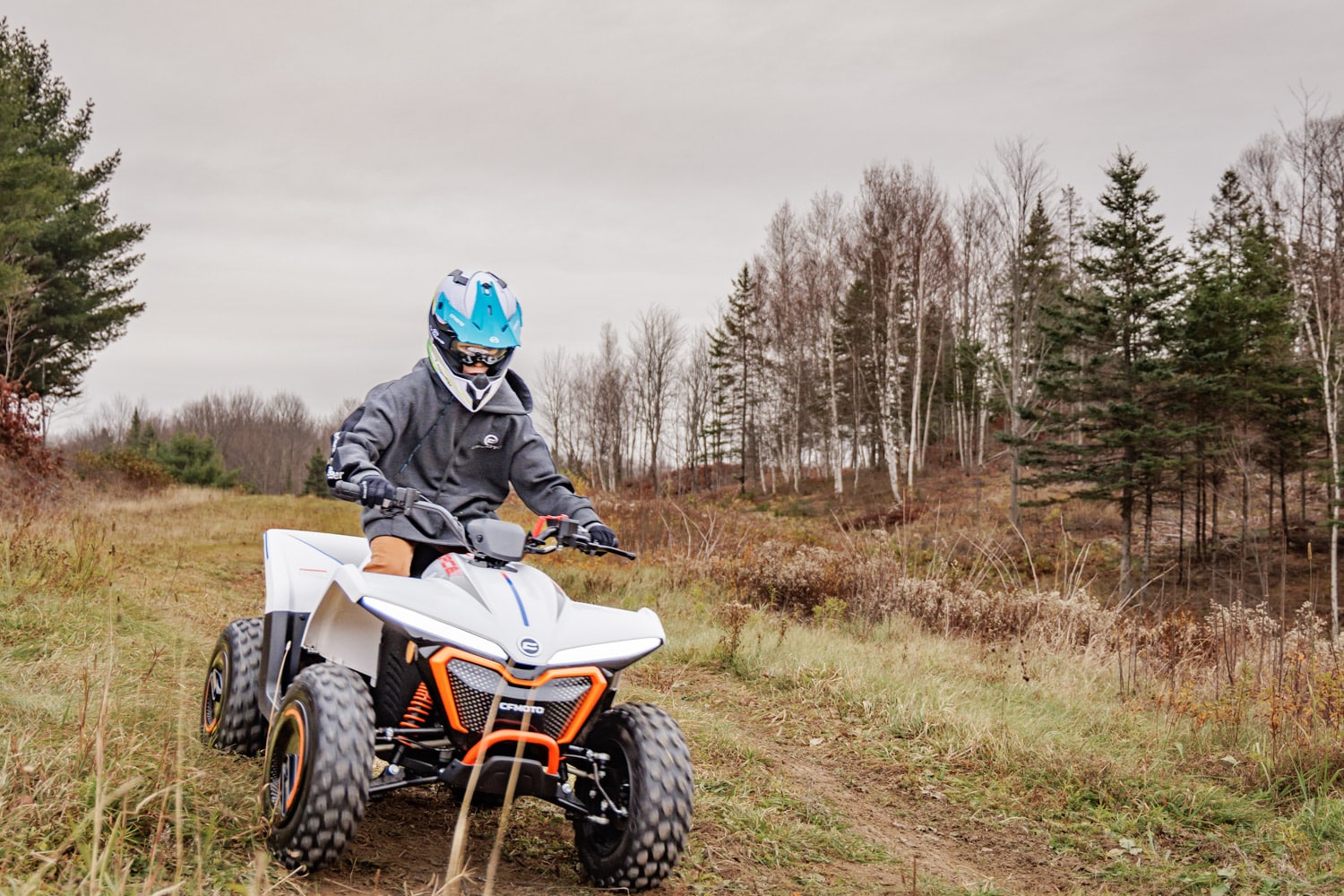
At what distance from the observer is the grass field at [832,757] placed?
296cm

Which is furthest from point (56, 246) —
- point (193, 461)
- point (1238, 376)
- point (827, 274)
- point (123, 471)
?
point (1238, 376)

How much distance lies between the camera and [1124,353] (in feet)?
85.6

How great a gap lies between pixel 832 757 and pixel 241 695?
3.24m

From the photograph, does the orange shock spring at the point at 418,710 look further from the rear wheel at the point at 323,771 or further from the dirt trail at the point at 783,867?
the dirt trail at the point at 783,867

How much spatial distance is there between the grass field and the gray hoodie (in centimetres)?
114

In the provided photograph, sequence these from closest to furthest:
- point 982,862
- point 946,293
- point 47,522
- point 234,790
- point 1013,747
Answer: point 234,790 < point 982,862 < point 1013,747 < point 47,522 < point 946,293

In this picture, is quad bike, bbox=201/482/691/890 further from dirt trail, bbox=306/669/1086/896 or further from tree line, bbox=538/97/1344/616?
tree line, bbox=538/97/1344/616

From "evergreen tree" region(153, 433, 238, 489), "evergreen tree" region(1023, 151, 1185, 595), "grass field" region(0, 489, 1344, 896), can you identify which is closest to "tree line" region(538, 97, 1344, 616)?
"evergreen tree" region(1023, 151, 1185, 595)

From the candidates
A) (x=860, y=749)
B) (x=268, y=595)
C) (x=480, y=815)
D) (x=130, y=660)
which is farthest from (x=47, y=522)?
(x=860, y=749)

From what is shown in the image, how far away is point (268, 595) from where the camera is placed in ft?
12.4

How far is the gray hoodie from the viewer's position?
362cm

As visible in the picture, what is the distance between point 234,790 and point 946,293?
38268 mm

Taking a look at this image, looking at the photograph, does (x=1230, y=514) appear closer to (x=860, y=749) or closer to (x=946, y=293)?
(x=946, y=293)

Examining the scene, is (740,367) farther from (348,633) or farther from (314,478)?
(348,633)
